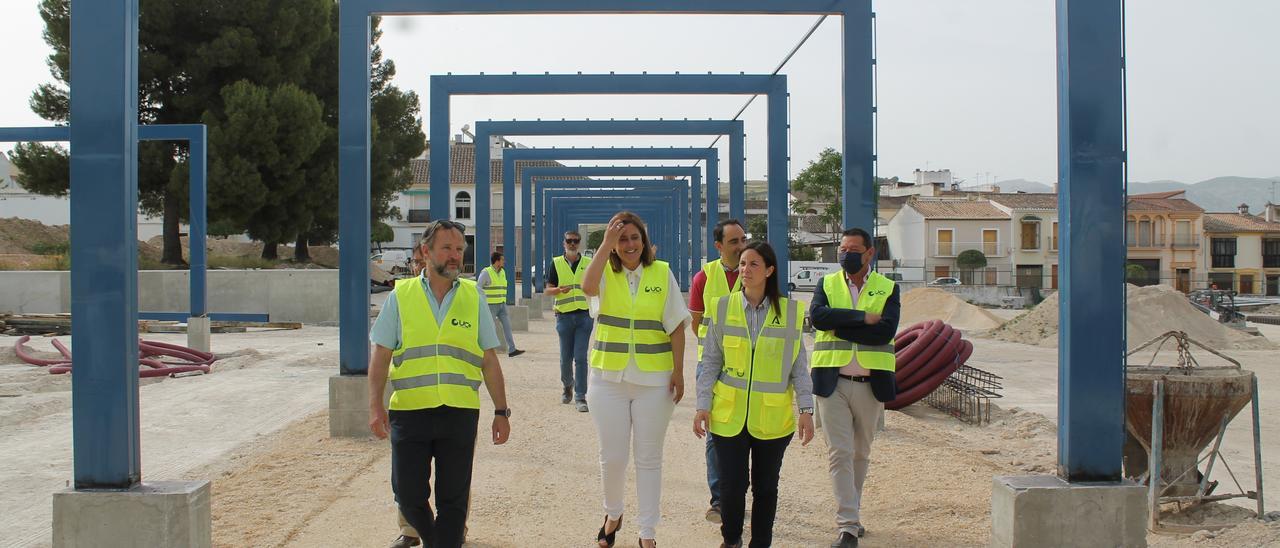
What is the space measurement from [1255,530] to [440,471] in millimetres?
4450

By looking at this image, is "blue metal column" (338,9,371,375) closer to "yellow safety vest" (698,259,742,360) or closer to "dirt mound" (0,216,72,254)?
"yellow safety vest" (698,259,742,360)

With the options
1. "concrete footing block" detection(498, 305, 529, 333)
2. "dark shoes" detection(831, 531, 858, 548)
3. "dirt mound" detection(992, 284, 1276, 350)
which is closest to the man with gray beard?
"dark shoes" detection(831, 531, 858, 548)

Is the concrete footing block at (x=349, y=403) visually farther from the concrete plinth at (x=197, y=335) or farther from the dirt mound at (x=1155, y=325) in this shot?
the dirt mound at (x=1155, y=325)

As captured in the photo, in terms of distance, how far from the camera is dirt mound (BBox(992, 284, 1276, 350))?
69.3ft

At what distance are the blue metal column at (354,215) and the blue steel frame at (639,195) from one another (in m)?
21.9

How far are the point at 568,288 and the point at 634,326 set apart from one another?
472 centimetres

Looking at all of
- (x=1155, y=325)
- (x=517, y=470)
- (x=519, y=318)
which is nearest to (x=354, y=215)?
(x=517, y=470)

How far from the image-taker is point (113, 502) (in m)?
4.42

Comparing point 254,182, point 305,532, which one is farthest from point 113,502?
point 254,182

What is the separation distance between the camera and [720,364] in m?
4.82

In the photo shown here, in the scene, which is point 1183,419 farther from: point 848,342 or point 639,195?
point 639,195

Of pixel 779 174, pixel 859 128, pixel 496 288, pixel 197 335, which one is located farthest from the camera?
pixel 197 335

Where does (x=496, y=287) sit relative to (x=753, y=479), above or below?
above

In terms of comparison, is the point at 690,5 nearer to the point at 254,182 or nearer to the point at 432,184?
the point at 432,184
